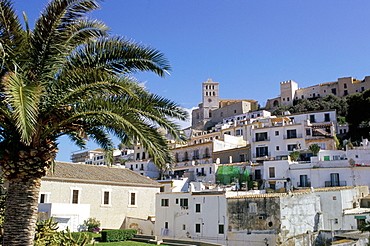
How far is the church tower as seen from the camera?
4463 inches

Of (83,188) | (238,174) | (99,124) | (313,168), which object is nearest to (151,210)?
(83,188)

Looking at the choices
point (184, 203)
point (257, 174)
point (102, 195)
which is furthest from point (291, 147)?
point (102, 195)

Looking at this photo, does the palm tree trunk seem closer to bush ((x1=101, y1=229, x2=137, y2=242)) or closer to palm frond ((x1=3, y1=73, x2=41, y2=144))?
palm frond ((x1=3, y1=73, x2=41, y2=144))

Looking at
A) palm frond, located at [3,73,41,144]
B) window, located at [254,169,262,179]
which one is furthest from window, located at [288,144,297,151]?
palm frond, located at [3,73,41,144]

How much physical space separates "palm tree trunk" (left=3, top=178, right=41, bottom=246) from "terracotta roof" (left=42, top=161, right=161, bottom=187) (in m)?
21.0

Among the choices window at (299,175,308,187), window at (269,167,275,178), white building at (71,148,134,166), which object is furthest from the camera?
white building at (71,148,134,166)

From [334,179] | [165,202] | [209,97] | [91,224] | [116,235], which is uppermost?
[209,97]

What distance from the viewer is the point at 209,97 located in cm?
11769

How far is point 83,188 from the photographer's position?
32469mm

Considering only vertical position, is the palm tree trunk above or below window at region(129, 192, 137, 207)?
below

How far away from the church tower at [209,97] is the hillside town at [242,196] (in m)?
59.8

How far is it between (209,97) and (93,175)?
8590cm

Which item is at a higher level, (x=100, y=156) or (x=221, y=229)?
(x=100, y=156)

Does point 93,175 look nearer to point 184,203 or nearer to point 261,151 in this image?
point 184,203
